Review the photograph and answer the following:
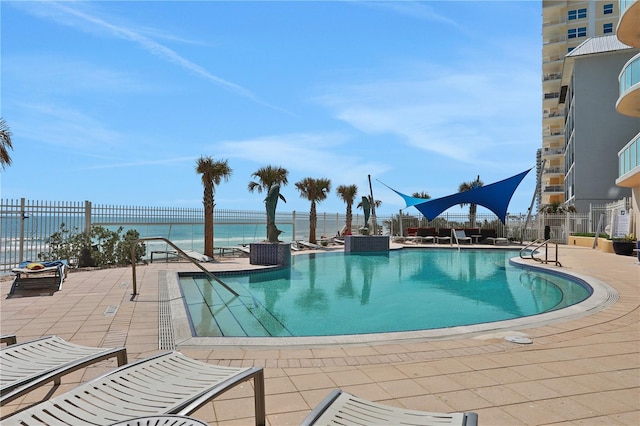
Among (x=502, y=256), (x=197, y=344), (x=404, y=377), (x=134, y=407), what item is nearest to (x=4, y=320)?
(x=197, y=344)

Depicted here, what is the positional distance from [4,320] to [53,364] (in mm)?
3660

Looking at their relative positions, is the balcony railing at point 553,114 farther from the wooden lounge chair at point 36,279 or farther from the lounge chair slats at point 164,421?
the lounge chair slats at point 164,421

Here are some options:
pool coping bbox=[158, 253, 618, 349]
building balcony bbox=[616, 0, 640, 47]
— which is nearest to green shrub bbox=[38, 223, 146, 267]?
pool coping bbox=[158, 253, 618, 349]

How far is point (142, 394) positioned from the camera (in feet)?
7.00

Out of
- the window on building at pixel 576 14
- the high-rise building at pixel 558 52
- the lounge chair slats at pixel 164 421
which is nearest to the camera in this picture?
the lounge chair slats at pixel 164 421

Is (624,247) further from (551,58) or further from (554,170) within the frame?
(551,58)

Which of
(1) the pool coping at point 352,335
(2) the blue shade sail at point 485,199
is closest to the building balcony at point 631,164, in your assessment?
(2) the blue shade sail at point 485,199

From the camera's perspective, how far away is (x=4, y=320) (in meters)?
5.30

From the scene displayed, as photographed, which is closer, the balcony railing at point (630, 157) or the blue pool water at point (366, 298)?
the blue pool water at point (366, 298)

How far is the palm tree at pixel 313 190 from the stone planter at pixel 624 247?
1260 cm

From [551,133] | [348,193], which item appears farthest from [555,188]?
[348,193]

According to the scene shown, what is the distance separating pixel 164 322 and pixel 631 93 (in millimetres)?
18058

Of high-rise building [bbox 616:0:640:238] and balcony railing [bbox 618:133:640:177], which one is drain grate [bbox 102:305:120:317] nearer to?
high-rise building [bbox 616:0:640:238]

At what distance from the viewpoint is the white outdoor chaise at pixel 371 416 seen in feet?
5.99
